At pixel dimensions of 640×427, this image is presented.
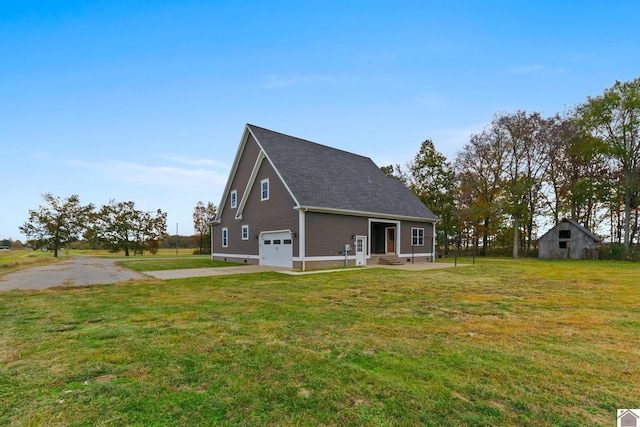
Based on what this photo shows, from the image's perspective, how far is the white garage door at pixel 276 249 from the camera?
15930 mm

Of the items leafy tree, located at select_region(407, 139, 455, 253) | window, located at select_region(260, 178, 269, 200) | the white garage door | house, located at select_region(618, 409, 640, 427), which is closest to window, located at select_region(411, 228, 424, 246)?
the white garage door

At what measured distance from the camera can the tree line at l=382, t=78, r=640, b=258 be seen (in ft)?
80.5

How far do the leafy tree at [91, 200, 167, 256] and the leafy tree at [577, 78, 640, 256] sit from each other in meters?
48.5

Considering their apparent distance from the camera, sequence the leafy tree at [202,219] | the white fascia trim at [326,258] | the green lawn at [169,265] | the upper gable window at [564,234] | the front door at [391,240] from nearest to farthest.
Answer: the white fascia trim at [326,258] → the green lawn at [169,265] → the front door at [391,240] → the upper gable window at [564,234] → the leafy tree at [202,219]

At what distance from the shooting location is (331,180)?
18203 mm

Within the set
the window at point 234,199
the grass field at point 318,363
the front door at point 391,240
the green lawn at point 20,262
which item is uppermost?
the window at point 234,199

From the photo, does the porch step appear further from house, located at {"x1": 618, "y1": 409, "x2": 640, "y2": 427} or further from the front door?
house, located at {"x1": 618, "y1": 409, "x2": 640, "y2": 427}

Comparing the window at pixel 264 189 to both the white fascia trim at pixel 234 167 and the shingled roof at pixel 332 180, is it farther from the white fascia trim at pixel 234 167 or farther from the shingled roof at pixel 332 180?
the white fascia trim at pixel 234 167

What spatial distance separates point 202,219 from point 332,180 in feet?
91.3

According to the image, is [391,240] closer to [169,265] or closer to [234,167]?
[234,167]

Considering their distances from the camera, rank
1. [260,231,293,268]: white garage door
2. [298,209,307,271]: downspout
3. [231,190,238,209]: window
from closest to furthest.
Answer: [298,209,307,271]: downspout → [260,231,293,268]: white garage door → [231,190,238,209]: window

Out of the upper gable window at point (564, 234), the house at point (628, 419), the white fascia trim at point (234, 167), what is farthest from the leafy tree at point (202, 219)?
the house at point (628, 419)

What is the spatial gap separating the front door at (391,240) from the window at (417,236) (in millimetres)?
1670

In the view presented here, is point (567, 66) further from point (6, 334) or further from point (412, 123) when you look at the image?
point (6, 334)
